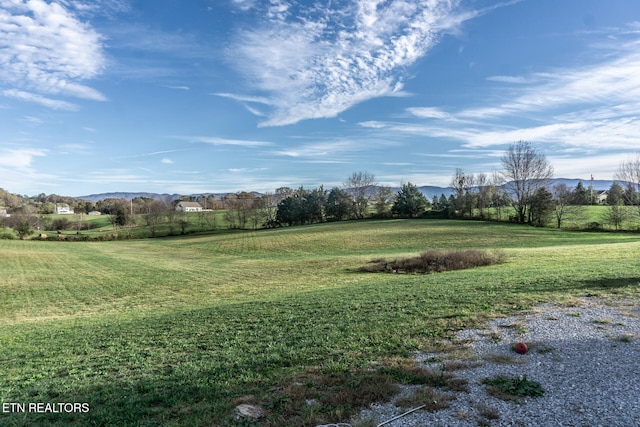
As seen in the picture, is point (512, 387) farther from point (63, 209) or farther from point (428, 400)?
point (63, 209)

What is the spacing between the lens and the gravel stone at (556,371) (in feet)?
14.3

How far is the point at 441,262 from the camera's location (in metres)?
25.1

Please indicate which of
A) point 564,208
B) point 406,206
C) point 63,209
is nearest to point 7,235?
point 63,209

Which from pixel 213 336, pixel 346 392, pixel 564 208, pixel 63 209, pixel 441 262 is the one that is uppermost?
pixel 63 209

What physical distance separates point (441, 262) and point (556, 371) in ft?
66.0

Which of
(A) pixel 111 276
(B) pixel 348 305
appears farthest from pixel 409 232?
(B) pixel 348 305

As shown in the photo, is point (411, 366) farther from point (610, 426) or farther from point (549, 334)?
point (549, 334)

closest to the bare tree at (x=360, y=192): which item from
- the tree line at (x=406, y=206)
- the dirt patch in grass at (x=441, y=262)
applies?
the tree line at (x=406, y=206)

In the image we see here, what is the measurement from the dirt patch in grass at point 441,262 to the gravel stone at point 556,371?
15399 millimetres

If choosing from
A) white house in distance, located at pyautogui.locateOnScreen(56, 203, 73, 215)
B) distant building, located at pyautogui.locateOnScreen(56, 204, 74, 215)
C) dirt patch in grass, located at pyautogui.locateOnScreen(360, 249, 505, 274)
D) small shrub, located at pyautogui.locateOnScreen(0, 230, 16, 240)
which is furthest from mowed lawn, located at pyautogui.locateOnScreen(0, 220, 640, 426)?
distant building, located at pyautogui.locateOnScreen(56, 204, 74, 215)

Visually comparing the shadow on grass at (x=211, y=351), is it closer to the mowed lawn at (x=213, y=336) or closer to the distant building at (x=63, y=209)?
the mowed lawn at (x=213, y=336)

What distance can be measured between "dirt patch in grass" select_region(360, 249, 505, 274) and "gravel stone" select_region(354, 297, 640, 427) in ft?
50.5

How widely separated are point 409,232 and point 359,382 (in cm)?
5042

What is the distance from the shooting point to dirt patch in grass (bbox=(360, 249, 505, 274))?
79.6 feet
